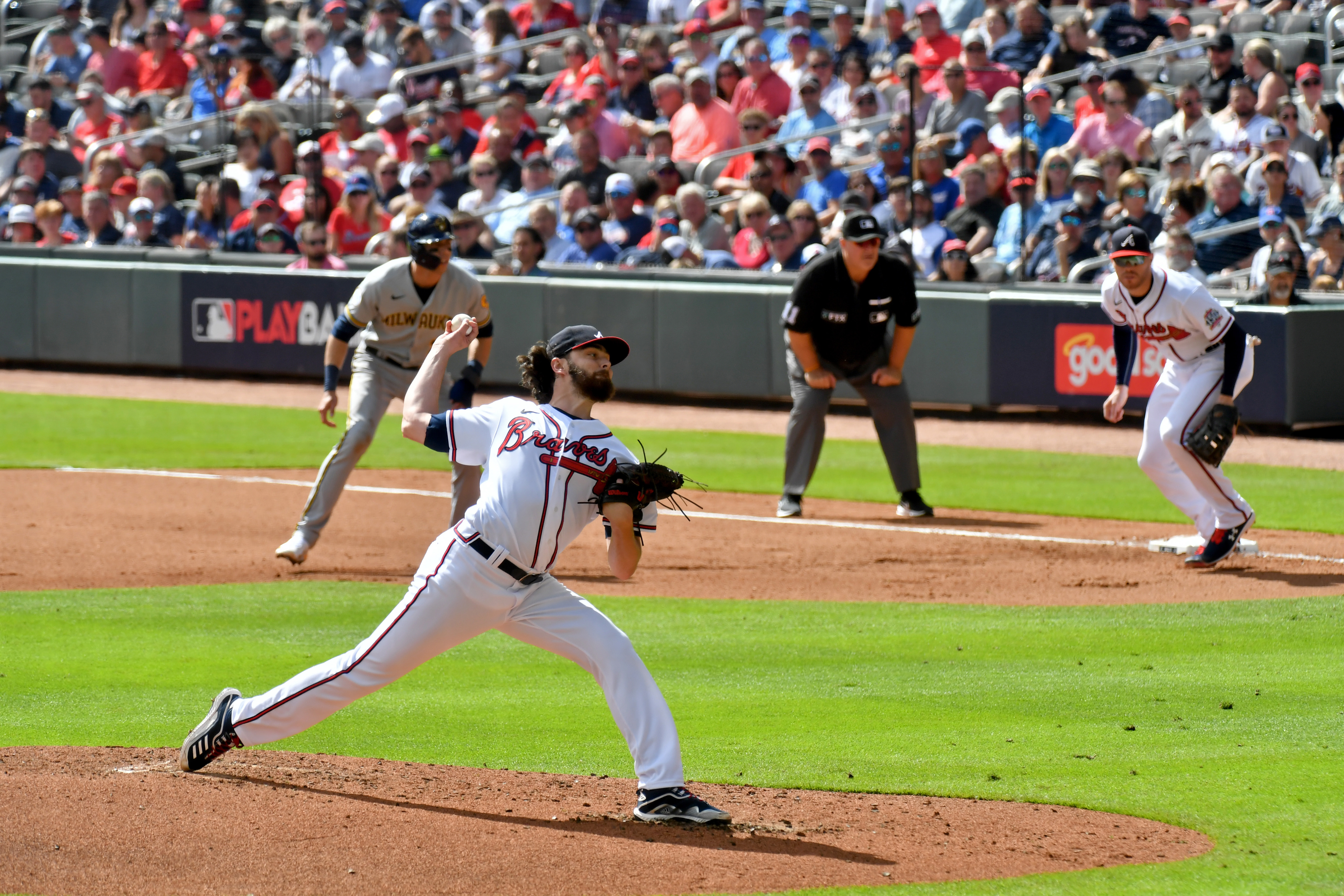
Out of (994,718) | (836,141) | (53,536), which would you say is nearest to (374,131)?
(836,141)

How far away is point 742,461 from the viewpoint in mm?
15188

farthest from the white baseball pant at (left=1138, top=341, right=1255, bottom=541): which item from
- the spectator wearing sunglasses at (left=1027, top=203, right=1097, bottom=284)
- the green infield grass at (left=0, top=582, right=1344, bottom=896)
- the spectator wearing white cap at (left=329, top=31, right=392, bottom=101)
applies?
the spectator wearing white cap at (left=329, top=31, right=392, bottom=101)

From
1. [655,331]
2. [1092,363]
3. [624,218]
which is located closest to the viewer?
[1092,363]

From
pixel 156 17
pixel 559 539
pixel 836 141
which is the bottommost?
pixel 559 539

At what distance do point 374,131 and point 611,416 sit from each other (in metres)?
7.97

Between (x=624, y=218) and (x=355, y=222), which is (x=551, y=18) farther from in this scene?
(x=624, y=218)

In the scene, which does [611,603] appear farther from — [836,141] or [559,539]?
[836,141]

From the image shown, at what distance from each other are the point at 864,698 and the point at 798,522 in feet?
17.0

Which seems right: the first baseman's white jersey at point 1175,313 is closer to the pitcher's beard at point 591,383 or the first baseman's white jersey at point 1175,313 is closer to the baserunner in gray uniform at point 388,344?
the baserunner in gray uniform at point 388,344

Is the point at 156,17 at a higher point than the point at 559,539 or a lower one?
higher

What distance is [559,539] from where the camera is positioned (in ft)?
17.9

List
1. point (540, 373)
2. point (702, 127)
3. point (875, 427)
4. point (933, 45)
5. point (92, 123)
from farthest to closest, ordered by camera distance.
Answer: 1. point (92, 123)
2. point (702, 127)
3. point (933, 45)
4. point (875, 427)
5. point (540, 373)

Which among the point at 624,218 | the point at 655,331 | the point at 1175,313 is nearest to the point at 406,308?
the point at 1175,313

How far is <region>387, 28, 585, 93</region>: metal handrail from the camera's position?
24.2 metres
